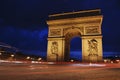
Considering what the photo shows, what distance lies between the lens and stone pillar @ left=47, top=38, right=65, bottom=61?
27391mm

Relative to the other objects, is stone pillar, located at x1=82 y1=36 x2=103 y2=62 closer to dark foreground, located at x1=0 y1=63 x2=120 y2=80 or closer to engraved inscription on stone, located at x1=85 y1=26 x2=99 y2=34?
engraved inscription on stone, located at x1=85 y1=26 x2=99 y2=34

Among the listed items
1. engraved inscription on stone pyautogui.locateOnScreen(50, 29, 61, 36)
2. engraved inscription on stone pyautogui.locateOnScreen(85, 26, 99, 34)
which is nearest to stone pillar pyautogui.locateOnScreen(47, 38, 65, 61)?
engraved inscription on stone pyautogui.locateOnScreen(50, 29, 61, 36)

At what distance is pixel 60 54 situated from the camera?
2739 cm

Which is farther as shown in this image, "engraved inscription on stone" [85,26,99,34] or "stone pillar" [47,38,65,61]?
"stone pillar" [47,38,65,61]

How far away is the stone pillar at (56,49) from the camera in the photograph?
2739 cm

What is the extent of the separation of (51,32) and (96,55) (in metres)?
8.24

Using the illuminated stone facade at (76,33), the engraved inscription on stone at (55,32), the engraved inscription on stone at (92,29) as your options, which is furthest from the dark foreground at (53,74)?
the engraved inscription on stone at (55,32)

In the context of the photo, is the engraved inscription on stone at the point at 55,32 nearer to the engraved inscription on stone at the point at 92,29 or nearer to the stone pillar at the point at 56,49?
the stone pillar at the point at 56,49

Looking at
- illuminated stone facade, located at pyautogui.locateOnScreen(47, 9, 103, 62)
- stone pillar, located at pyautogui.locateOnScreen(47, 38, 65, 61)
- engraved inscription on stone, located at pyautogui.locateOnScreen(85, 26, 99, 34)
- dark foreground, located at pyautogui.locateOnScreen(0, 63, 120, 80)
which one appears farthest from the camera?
stone pillar, located at pyautogui.locateOnScreen(47, 38, 65, 61)

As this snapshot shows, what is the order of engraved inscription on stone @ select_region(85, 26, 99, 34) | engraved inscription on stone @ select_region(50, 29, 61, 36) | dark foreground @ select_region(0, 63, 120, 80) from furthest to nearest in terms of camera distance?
engraved inscription on stone @ select_region(50, 29, 61, 36)
engraved inscription on stone @ select_region(85, 26, 99, 34)
dark foreground @ select_region(0, 63, 120, 80)

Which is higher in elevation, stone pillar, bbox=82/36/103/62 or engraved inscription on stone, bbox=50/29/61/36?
engraved inscription on stone, bbox=50/29/61/36

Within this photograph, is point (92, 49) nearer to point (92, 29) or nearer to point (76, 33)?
point (92, 29)

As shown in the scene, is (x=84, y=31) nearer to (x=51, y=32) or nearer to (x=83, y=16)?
(x=83, y=16)

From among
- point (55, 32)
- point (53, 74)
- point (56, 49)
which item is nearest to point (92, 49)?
point (56, 49)
